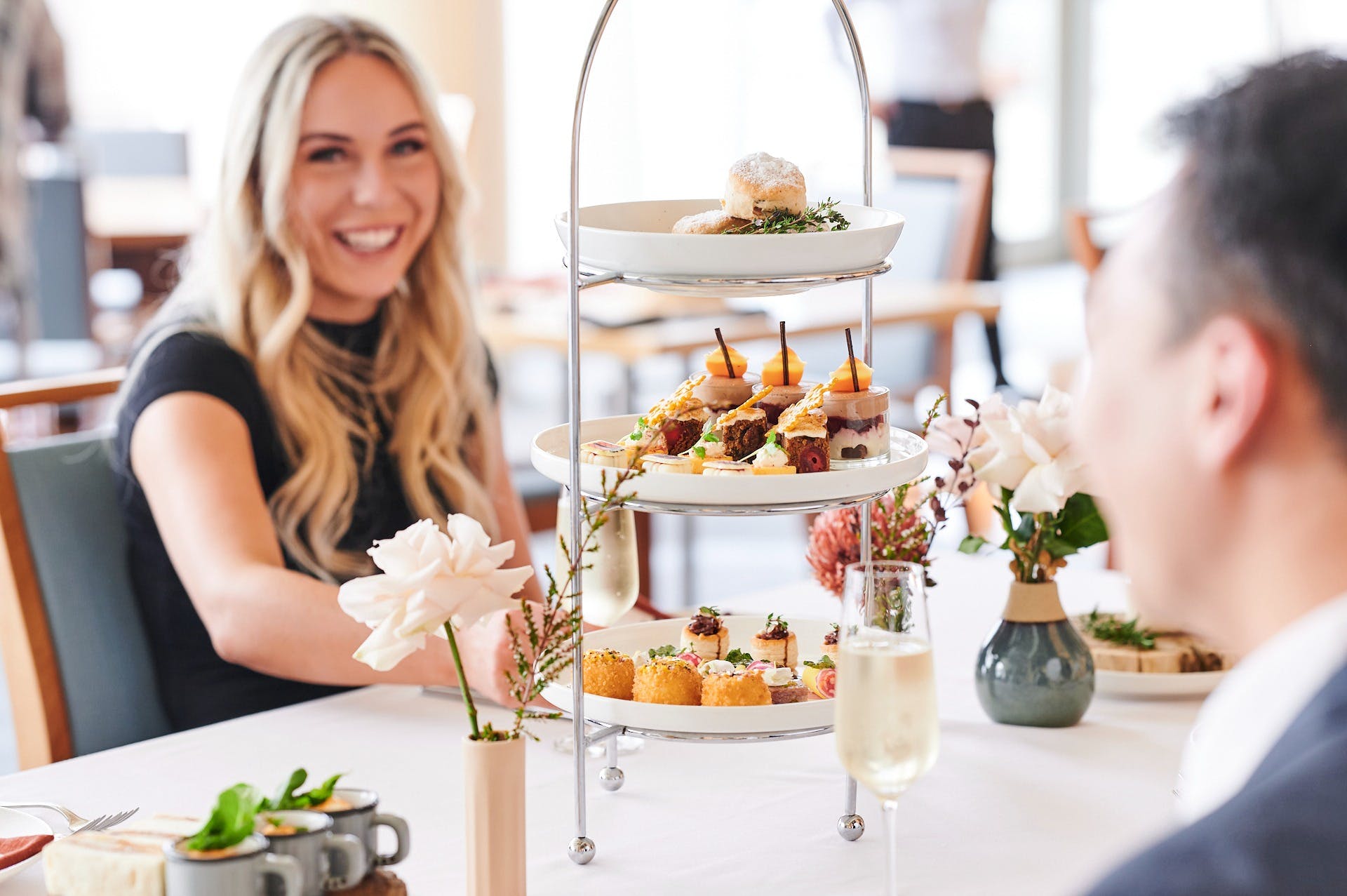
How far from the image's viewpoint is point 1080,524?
1620 millimetres

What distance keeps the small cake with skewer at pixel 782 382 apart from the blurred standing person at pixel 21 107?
4861 millimetres

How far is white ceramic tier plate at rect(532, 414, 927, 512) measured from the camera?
1.24m

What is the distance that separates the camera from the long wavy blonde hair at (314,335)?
2086 millimetres

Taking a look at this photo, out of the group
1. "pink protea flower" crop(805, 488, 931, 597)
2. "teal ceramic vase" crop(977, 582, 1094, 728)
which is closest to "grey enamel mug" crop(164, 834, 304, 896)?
"pink protea flower" crop(805, 488, 931, 597)

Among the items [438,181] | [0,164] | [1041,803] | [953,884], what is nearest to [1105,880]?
[953,884]

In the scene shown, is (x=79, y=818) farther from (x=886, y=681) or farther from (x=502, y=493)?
(x=502, y=493)

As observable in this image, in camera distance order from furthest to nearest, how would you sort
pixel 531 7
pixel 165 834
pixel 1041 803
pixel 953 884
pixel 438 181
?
1. pixel 531 7
2. pixel 438 181
3. pixel 1041 803
4. pixel 953 884
5. pixel 165 834

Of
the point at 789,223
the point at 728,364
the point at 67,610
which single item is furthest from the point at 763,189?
the point at 67,610

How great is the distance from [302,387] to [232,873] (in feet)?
3.98

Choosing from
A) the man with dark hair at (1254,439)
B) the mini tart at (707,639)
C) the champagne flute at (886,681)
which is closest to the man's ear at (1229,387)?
the man with dark hair at (1254,439)

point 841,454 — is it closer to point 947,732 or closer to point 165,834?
point 947,732

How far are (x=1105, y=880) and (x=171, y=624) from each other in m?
1.58

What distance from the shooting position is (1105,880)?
65 cm

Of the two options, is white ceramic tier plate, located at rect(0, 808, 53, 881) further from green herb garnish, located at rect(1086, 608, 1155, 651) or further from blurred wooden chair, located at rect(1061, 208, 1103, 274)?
blurred wooden chair, located at rect(1061, 208, 1103, 274)
